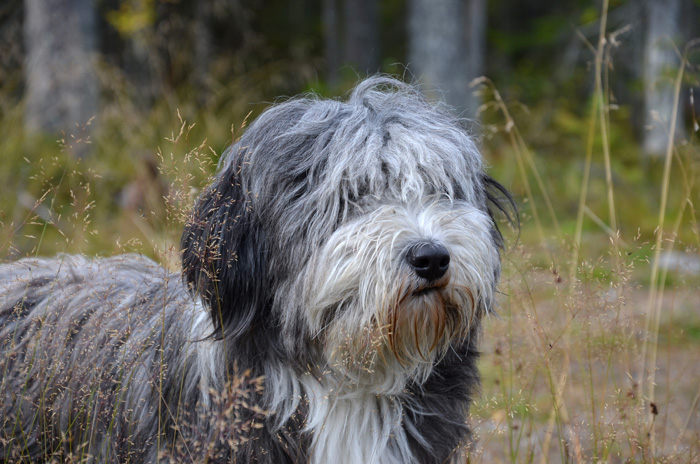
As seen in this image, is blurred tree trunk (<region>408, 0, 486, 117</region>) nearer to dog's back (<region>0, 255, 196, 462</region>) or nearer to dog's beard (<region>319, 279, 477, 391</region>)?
dog's back (<region>0, 255, 196, 462</region>)

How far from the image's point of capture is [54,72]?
789cm

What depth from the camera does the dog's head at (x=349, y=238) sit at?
2.33 meters

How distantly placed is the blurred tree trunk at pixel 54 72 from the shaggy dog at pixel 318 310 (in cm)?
579

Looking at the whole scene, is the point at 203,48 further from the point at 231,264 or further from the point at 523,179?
the point at 231,264

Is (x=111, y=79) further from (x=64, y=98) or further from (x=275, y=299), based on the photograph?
(x=275, y=299)

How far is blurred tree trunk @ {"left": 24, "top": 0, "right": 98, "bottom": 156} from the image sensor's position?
26.3 feet

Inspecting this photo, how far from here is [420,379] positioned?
8.75 ft

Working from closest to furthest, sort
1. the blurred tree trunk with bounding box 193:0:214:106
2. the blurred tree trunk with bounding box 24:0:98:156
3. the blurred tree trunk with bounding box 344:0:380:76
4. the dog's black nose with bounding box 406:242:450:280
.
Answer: the dog's black nose with bounding box 406:242:450:280 → the blurred tree trunk with bounding box 24:0:98:156 → the blurred tree trunk with bounding box 193:0:214:106 → the blurred tree trunk with bounding box 344:0:380:76

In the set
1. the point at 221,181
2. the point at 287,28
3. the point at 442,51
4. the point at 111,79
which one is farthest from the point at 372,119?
the point at 287,28

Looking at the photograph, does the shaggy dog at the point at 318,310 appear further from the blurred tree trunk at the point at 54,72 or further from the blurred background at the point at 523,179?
the blurred tree trunk at the point at 54,72

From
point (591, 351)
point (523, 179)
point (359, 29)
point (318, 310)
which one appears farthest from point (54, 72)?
point (359, 29)

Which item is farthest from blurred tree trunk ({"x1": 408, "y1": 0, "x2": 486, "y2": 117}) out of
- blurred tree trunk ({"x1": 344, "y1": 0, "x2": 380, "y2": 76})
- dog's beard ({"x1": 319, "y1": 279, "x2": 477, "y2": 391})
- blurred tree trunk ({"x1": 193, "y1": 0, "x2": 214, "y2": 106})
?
dog's beard ({"x1": 319, "y1": 279, "x2": 477, "y2": 391})

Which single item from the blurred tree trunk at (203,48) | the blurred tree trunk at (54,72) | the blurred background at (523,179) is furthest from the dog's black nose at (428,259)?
the blurred tree trunk at (203,48)

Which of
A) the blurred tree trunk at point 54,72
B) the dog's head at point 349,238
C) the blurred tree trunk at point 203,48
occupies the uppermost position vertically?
the dog's head at point 349,238
